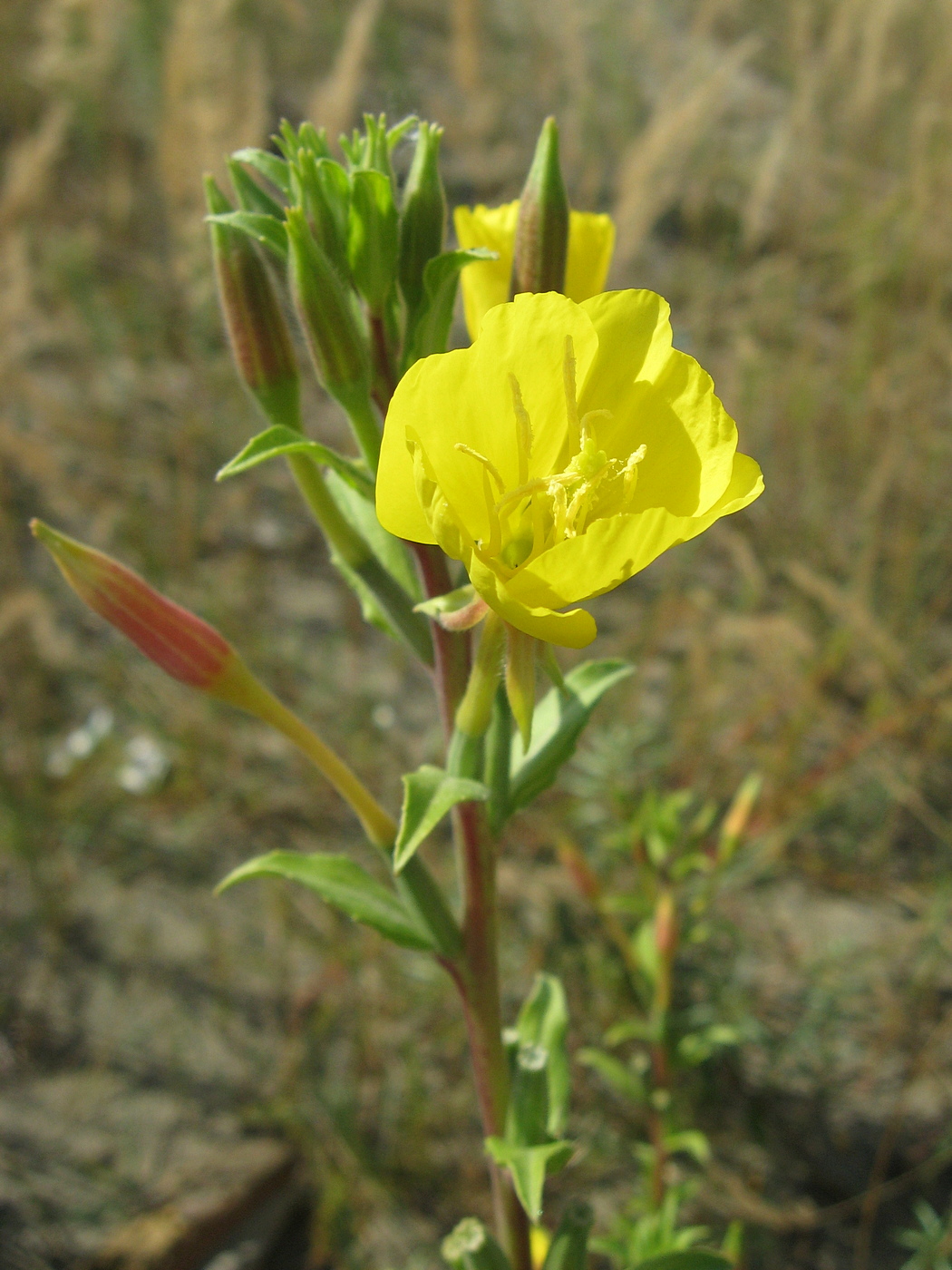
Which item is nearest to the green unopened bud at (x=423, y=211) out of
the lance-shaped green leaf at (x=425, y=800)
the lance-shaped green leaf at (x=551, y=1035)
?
the lance-shaped green leaf at (x=425, y=800)

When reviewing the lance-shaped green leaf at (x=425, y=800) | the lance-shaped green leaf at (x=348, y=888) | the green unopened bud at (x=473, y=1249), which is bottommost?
the green unopened bud at (x=473, y=1249)

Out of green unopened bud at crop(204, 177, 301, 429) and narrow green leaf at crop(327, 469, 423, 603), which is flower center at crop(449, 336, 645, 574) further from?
green unopened bud at crop(204, 177, 301, 429)

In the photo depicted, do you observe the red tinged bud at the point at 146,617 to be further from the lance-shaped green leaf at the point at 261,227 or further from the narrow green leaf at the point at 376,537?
the lance-shaped green leaf at the point at 261,227

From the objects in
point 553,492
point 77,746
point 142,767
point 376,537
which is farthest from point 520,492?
point 77,746

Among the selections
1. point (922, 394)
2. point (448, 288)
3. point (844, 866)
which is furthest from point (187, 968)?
point (922, 394)

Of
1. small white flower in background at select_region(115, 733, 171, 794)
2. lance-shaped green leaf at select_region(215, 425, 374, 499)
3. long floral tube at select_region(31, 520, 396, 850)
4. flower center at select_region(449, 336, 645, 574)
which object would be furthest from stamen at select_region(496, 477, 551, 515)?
small white flower in background at select_region(115, 733, 171, 794)

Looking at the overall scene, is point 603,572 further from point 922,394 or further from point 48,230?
A: point 48,230

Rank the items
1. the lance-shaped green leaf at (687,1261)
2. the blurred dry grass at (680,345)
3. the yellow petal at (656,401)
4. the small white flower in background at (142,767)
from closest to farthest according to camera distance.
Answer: the yellow petal at (656,401), the lance-shaped green leaf at (687,1261), the blurred dry grass at (680,345), the small white flower in background at (142,767)
